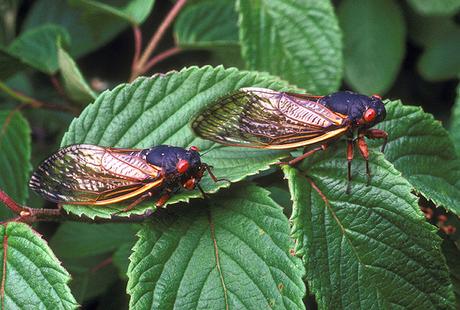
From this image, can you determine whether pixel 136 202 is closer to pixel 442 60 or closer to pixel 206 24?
Result: pixel 206 24

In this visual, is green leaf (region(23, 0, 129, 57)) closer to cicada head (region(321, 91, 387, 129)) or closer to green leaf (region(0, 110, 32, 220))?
green leaf (region(0, 110, 32, 220))

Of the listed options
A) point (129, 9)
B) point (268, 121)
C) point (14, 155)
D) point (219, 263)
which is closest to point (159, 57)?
point (129, 9)

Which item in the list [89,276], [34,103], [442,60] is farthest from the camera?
[442,60]

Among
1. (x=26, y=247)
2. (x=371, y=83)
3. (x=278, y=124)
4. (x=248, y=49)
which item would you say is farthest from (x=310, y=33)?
(x=26, y=247)

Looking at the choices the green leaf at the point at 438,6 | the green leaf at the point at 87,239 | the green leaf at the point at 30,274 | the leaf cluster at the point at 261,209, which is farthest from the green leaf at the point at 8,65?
the green leaf at the point at 438,6

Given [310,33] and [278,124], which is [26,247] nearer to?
[278,124]

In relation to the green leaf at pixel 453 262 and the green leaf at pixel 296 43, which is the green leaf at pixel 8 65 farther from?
the green leaf at pixel 453 262
